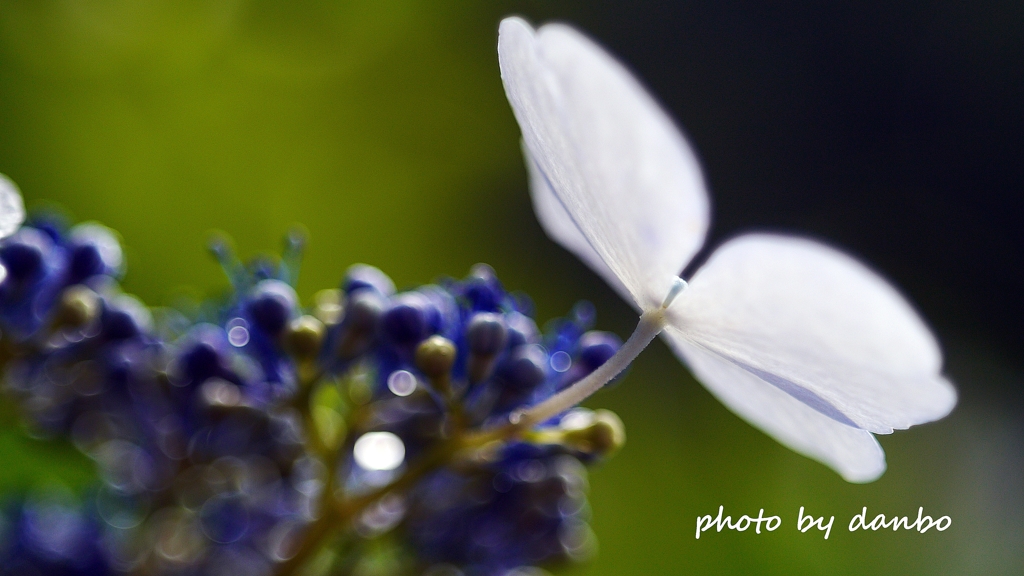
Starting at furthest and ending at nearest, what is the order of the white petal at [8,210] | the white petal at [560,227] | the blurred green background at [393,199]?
the blurred green background at [393,199]
the white petal at [560,227]
the white petal at [8,210]

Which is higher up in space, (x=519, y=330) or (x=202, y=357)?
(x=519, y=330)

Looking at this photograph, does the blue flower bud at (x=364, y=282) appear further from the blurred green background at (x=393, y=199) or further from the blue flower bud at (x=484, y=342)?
the blurred green background at (x=393, y=199)

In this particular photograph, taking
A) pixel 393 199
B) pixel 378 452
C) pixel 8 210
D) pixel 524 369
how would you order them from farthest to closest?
1. pixel 393 199
2. pixel 378 452
3. pixel 524 369
4. pixel 8 210

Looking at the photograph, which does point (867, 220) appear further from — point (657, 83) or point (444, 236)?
point (444, 236)

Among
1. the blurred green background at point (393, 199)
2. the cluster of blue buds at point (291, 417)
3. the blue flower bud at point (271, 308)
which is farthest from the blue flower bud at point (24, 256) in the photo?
the blurred green background at point (393, 199)

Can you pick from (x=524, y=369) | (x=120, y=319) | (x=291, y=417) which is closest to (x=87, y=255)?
(x=120, y=319)

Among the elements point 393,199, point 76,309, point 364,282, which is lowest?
point 76,309

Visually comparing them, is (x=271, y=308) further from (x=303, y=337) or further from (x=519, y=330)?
(x=519, y=330)
